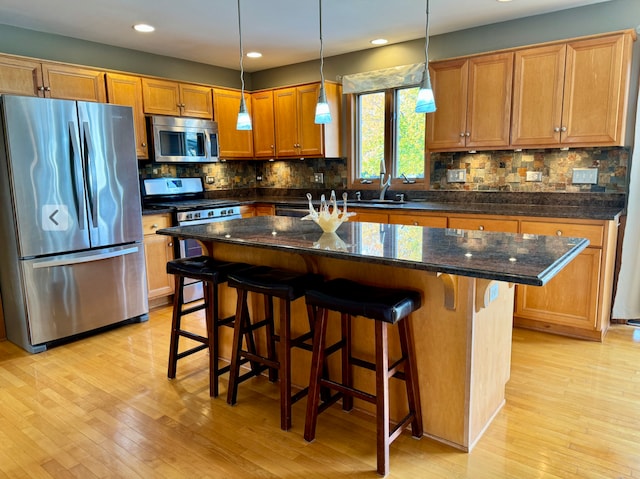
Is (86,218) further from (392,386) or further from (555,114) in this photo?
(555,114)

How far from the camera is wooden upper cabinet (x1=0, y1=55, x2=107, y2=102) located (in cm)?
338

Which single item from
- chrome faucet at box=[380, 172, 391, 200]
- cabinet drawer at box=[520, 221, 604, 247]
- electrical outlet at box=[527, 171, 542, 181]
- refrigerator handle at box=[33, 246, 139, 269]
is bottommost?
refrigerator handle at box=[33, 246, 139, 269]

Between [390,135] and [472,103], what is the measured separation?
40.0 inches

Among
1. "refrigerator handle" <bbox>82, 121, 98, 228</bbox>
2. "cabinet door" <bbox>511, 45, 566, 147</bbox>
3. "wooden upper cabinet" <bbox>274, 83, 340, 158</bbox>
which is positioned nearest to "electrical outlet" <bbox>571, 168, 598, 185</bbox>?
"cabinet door" <bbox>511, 45, 566, 147</bbox>

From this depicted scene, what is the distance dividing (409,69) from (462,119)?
81 cm

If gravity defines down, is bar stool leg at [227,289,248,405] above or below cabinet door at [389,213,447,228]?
below

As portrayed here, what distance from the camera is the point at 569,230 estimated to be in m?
3.16

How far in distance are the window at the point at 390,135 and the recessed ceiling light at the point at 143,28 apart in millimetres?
2093

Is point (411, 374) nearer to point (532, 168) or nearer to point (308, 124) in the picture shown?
point (532, 168)

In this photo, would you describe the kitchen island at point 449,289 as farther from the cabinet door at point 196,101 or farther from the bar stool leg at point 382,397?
the cabinet door at point 196,101

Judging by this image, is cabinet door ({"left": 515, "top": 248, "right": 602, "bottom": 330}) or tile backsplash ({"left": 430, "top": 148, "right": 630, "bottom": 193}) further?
tile backsplash ({"left": 430, "top": 148, "right": 630, "bottom": 193})

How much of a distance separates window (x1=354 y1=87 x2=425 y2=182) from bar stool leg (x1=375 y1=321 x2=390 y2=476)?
2.86 metres

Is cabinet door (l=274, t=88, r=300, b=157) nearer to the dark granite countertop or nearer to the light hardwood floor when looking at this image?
the dark granite countertop

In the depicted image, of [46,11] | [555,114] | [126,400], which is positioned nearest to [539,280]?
[126,400]
